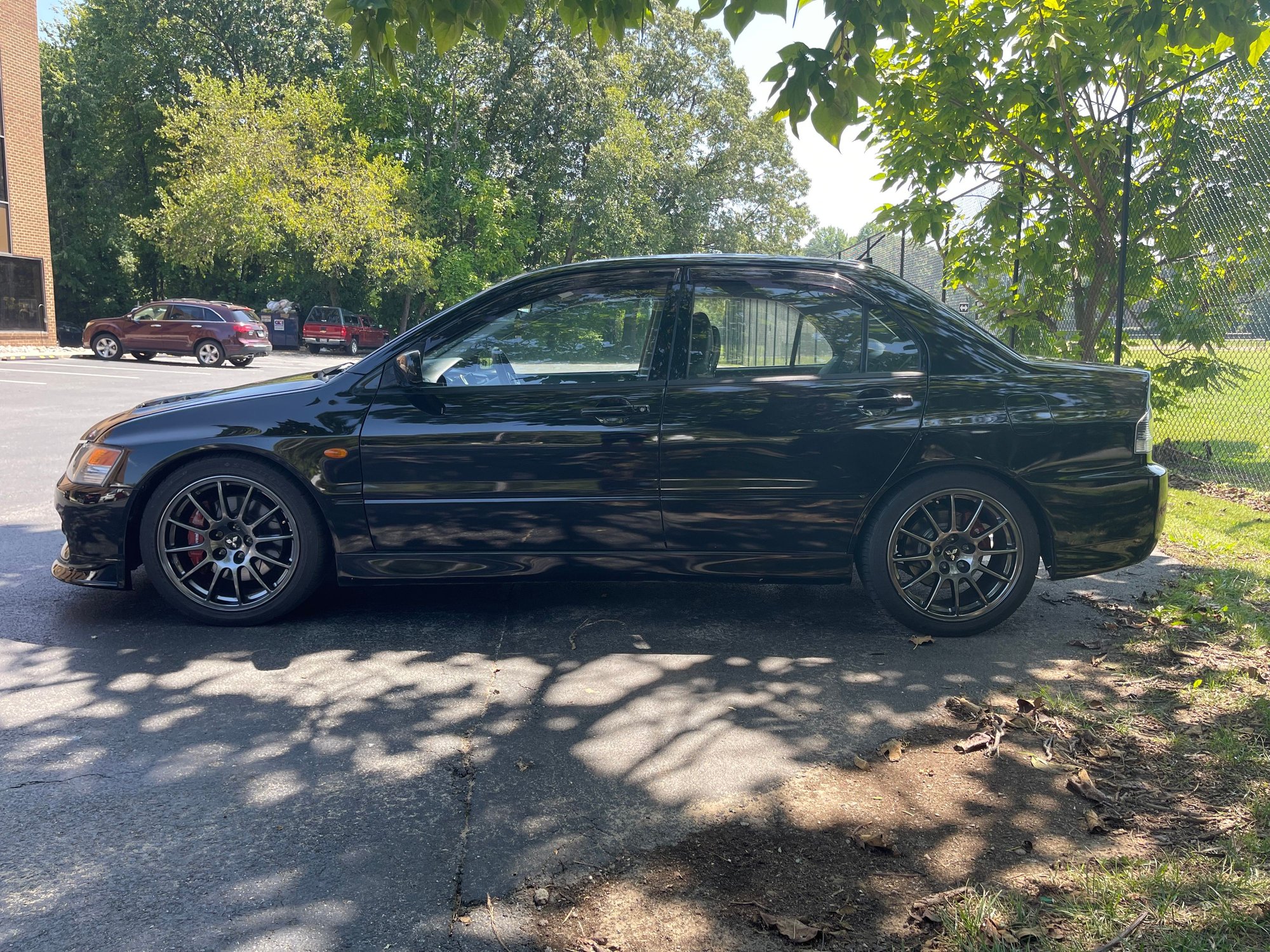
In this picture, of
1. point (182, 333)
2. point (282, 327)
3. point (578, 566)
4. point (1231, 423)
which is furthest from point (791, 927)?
point (282, 327)

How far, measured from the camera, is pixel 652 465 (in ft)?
15.0

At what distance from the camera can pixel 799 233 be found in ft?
191

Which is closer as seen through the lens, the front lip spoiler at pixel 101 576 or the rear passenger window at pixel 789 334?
the front lip spoiler at pixel 101 576

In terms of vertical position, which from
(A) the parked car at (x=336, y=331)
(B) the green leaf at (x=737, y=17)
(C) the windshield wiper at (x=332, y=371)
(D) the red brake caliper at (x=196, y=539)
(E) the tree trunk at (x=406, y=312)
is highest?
(E) the tree trunk at (x=406, y=312)

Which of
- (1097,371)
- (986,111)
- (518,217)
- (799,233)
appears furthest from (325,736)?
(799,233)

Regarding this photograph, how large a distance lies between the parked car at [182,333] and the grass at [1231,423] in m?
24.0

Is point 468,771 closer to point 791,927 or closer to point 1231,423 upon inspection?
point 791,927

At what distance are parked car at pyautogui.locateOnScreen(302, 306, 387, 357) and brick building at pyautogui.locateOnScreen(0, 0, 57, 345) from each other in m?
10.6

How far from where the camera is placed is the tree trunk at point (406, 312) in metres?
45.2

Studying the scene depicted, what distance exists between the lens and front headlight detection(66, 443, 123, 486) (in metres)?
4.61

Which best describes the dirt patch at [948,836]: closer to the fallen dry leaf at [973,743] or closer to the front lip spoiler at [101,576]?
the fallen dry leaf at [973,743]

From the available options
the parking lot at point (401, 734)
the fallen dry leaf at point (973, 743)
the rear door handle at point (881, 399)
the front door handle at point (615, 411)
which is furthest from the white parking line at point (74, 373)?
the fallen dry leaf at point (973, 743)

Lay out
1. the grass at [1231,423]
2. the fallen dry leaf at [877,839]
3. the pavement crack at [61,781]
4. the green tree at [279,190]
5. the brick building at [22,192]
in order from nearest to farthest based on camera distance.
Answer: the fallen dry leaf at [877,839], the pavement crack at [61,781], the grass at [1231,423], the brick building at [22,192], the green tree at [279,190]

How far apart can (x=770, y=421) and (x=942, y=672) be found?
4.51ft
